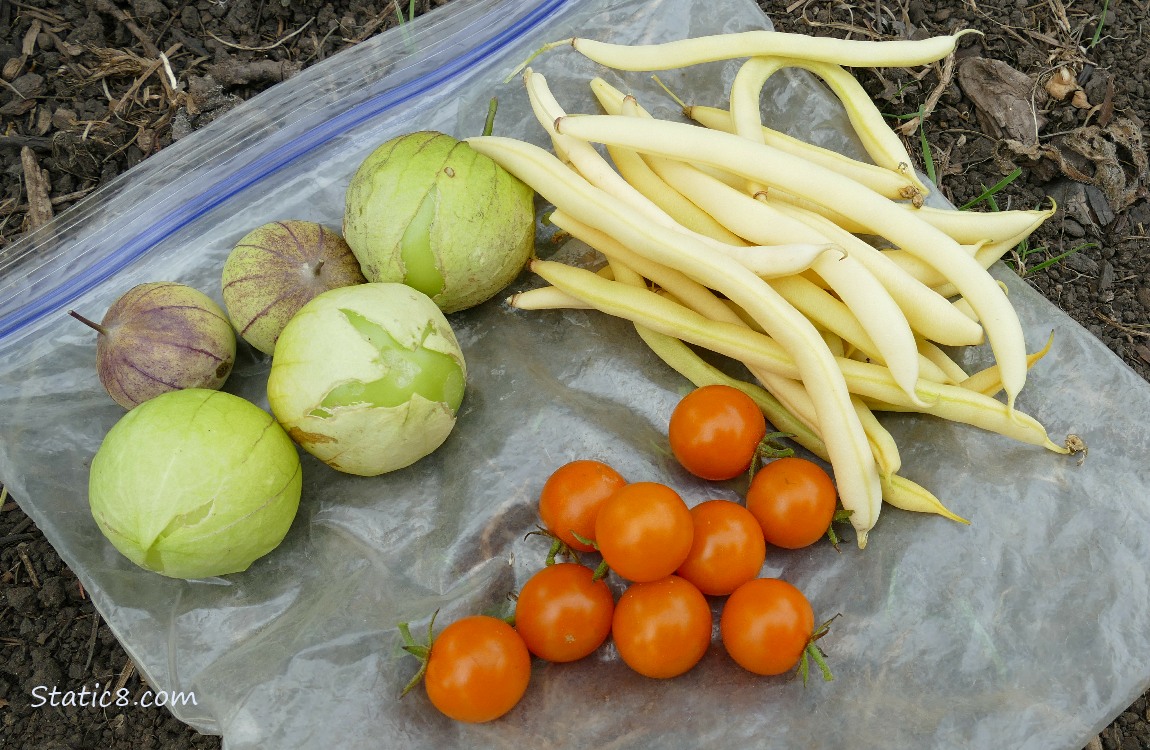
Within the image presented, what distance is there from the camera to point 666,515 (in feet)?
6.60

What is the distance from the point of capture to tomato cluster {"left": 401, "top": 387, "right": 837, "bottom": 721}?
201 cm

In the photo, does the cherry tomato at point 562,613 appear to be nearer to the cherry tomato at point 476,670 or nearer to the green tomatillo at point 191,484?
the cherry tomato at point 476,670

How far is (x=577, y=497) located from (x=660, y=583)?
0.28 m

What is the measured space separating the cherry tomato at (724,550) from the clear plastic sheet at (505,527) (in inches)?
8.1

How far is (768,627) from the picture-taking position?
2.02 m

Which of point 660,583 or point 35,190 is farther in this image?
point 35,190

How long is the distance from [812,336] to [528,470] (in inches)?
32.7

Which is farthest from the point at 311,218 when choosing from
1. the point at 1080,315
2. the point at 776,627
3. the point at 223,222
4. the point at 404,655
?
the point at 1080,315

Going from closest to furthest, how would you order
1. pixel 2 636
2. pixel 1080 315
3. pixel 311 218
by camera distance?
Result: pixel 2 636 < pixel 311 218 < pixel 1080 315

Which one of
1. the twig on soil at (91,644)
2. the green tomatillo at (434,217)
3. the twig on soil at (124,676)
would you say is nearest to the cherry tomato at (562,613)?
the green tomatillo at (434,217)

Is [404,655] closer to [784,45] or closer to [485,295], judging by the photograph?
[485,295]

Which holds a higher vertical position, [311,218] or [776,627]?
[311,218]

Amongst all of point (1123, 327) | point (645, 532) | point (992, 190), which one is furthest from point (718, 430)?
point (1123, 327)

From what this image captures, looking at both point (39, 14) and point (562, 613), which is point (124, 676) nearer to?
point (562, 613)
